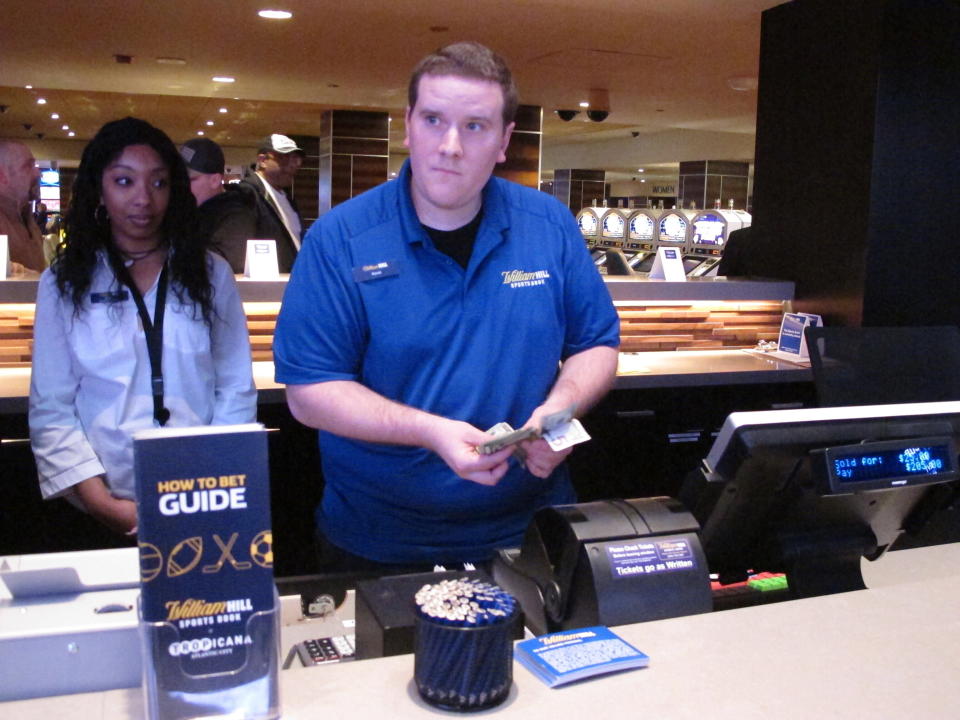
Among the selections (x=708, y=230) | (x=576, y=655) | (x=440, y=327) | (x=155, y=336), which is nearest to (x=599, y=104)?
(x=708, y=230)

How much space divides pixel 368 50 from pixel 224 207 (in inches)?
138

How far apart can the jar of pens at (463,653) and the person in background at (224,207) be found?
3250 mm

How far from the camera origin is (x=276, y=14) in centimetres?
590

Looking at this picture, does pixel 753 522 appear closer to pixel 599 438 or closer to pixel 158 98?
pixel 599 438

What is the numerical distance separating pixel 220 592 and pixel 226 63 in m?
7.99

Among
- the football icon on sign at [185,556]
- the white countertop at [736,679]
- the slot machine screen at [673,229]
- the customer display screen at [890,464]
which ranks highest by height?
the slot machine screen at [673,229]

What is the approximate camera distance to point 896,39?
4.05m

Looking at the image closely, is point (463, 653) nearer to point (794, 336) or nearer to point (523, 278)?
point (523, 278)

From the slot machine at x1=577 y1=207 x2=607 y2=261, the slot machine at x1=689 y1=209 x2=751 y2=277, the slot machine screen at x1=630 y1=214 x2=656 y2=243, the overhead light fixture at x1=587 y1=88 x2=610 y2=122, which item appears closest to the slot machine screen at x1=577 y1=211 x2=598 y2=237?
the slot machine at x1=577 y1=207 x2=607 y2=261

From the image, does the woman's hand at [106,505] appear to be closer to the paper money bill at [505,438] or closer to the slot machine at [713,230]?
the paper money bill at [505,438]

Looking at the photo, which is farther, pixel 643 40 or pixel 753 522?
pixel 643 40

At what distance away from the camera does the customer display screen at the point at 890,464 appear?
1274mm

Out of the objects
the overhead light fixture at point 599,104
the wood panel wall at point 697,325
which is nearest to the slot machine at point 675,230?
the overhead light fixture at point 599,104

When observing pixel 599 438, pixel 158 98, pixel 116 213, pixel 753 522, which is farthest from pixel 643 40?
pixel 158 98
